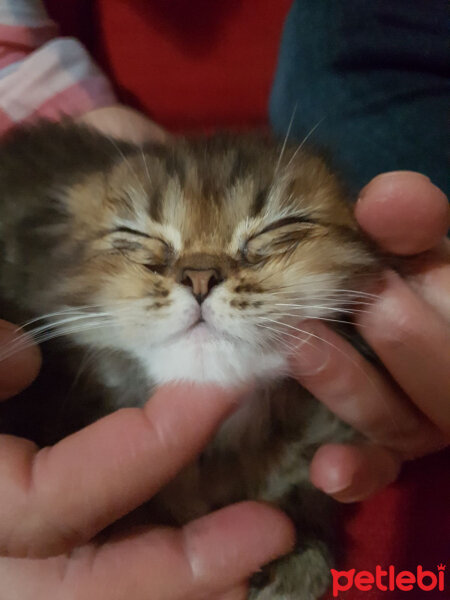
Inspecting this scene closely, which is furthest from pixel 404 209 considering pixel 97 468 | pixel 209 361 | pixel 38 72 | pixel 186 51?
pixel 186 51

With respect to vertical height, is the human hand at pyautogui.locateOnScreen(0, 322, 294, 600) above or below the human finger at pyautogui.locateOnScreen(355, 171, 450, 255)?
below

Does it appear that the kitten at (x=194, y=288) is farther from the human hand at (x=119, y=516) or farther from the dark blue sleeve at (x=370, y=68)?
the dark blue sleeve at (x=370, y=68)

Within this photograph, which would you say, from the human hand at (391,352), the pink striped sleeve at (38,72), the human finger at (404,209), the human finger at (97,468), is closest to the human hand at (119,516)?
the human finger at (97,468)

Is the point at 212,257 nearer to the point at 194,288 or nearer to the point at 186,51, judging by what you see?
the point at 194,288

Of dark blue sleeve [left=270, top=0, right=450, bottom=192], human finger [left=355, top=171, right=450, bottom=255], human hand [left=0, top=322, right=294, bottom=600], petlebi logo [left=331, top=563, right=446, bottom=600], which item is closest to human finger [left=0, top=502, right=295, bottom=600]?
human hand [left=0, top=322, right=294, bottom=600]

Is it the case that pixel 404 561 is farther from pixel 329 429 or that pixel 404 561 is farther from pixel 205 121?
pixel 205 121

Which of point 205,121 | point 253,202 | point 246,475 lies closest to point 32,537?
point 246,475

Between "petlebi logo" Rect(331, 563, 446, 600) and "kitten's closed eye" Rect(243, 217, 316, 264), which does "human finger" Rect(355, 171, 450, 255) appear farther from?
"petlebi logo" Rect(331, 563, 446, 600)
